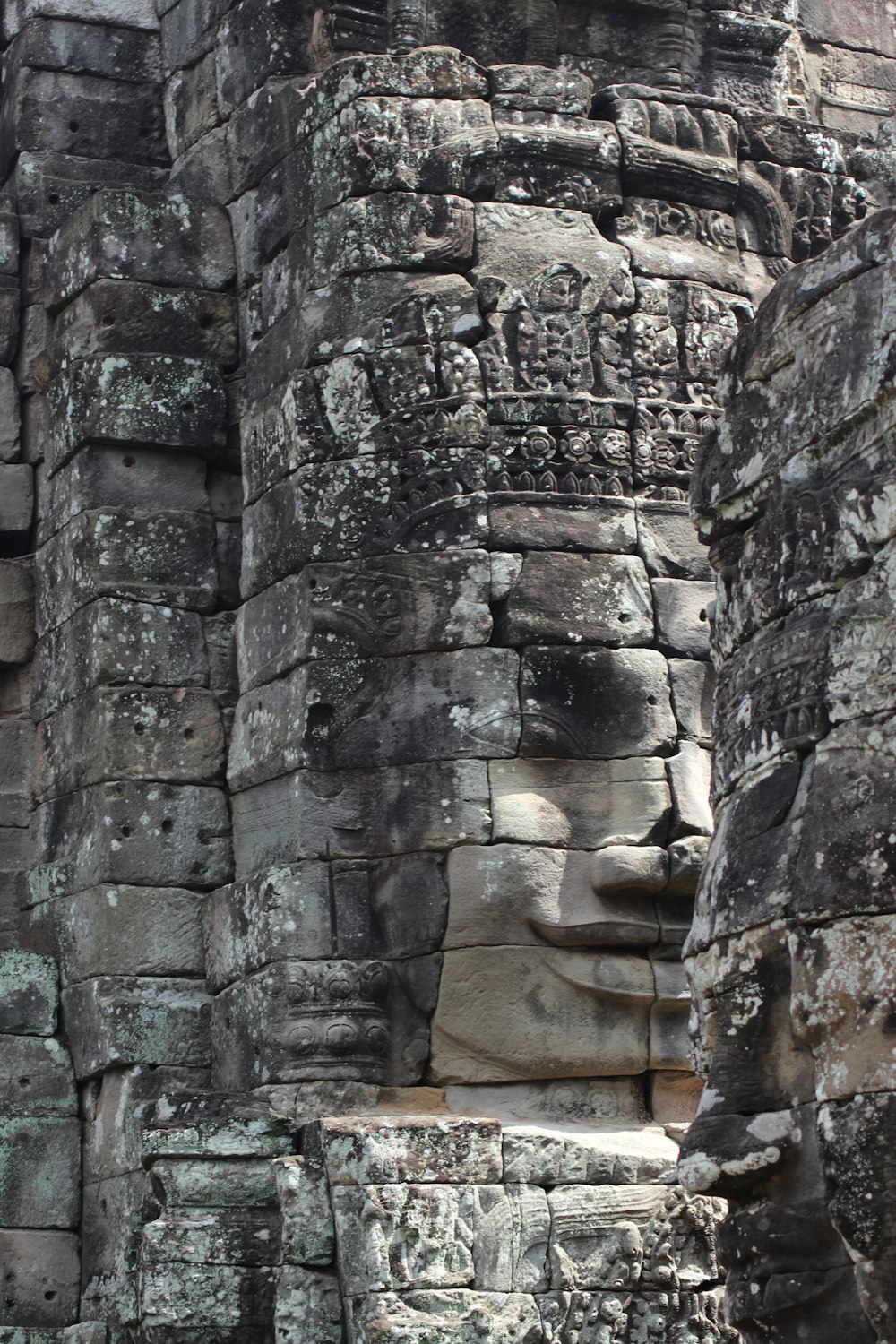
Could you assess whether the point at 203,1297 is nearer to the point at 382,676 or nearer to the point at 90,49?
the point at 382,676

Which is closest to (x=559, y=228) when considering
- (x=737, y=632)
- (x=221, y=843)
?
(x=221, y=843)

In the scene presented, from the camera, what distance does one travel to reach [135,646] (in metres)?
12.0

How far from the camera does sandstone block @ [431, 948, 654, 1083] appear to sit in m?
10.8

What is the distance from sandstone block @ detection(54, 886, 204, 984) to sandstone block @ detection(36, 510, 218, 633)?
130cm

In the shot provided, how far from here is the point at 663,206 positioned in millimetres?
12023

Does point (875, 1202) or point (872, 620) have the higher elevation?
point (872, 620)

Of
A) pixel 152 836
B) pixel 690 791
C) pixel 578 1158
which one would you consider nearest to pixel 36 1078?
pixel 152 836

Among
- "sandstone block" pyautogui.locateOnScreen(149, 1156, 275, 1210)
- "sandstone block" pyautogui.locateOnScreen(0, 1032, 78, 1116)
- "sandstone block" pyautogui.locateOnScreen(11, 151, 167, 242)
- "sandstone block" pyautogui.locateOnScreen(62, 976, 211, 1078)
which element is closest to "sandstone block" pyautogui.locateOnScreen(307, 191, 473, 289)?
"sandstone block" pyautogui.locateOnScreen(11, 151, 167, 242)

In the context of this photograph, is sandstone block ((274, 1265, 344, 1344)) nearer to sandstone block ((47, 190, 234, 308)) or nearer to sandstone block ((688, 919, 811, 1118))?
sandstone block ((688, 919, 811, 1118))

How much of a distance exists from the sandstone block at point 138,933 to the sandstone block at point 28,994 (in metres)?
0.17

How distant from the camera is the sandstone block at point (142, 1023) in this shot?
1148 centimetres

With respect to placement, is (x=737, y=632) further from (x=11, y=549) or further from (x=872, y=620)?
(x=11, y=549)

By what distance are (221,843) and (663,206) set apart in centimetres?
335

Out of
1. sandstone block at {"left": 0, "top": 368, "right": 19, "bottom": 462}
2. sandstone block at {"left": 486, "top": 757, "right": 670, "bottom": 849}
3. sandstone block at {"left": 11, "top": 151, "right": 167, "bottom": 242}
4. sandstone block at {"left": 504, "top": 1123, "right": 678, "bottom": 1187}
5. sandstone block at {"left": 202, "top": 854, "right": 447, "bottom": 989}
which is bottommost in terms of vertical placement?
sandstone block at {"left": 504, "top": 1123, "right": 678, "bottom": 1187}
